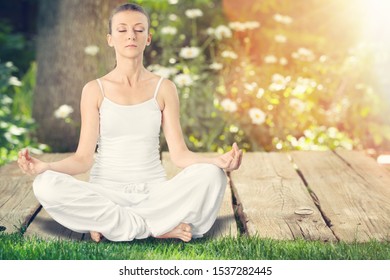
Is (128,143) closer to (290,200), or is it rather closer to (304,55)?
(290,200)

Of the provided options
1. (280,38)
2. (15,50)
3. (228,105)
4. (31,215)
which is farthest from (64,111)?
(15,50)

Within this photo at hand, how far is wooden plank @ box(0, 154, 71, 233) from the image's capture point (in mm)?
4793

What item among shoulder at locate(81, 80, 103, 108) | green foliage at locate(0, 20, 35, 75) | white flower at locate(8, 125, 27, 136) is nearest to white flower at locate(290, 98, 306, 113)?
white flower at locate(8, 125, 27, 136)

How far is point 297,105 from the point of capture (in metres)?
7.36

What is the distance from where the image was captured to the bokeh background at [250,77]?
7.26m

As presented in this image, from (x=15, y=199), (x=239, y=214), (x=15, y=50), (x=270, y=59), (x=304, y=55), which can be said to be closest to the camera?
(x=239, y=214)

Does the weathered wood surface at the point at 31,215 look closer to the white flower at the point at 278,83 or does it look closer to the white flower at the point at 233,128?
the white flower at the point at 233,128

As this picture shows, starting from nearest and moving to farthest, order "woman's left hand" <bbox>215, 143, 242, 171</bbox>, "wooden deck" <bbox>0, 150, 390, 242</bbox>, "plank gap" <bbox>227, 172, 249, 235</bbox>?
"woman's left hand" <bbox>215, 143, 242, 171</bbox> → "wooden deck" <bbox>0, 150, 390, 242</bbox> → "plank gap" <bbox>227, 172, 249, 235</bbox>

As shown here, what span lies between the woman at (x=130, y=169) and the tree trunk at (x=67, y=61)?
2916 mm

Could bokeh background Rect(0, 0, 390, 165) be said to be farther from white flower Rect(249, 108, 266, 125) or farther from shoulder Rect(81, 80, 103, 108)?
shoulder Rect(81, 80, 103, 108)

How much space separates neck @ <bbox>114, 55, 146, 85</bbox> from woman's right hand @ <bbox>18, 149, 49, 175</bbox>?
58 centimetres

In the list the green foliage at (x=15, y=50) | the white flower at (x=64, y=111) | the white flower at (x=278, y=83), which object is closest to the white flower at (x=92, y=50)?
the white flower at (x=64, y=111)

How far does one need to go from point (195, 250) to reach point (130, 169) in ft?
1.69
